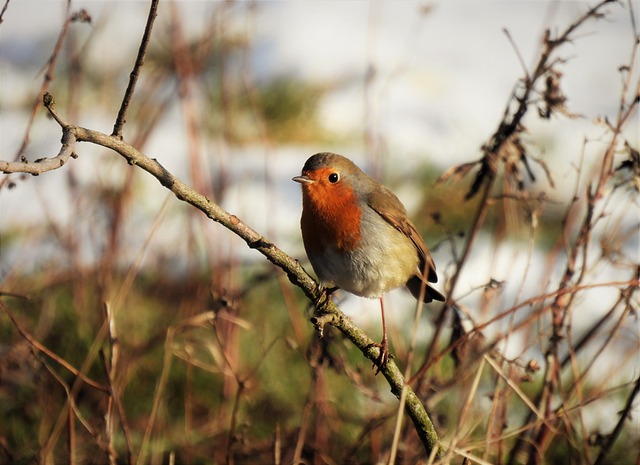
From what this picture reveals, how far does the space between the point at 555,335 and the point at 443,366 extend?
1670 mm

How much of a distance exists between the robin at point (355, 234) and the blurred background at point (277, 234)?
17 centimetres

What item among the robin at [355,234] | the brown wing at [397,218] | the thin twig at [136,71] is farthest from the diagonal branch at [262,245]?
the brown wing at [397,218]

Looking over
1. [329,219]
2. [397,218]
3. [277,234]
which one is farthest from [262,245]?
[277,234]

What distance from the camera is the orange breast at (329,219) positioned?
2.59 metres

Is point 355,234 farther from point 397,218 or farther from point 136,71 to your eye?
point 136,71

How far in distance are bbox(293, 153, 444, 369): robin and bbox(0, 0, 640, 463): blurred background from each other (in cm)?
17

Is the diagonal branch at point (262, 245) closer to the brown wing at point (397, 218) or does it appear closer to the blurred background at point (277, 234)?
the blurred background at point (277, 234)

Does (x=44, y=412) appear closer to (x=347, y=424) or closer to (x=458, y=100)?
(x=347, y=424)

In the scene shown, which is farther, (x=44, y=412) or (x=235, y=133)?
(x=235, y=133)

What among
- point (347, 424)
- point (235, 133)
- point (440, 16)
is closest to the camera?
point (347, 424)

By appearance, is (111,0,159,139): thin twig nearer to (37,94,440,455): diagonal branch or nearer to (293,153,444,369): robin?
(37,94,440,455): diagonal branch

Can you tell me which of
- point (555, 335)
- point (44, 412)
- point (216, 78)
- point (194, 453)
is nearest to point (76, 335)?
point (44, 412)

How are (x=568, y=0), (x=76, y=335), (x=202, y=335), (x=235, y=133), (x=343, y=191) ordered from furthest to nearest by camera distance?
(x=568, y=0) < (x=235, y=133) < (x=202, y=335) < (x=76, y=335) < (x=343, y=191)

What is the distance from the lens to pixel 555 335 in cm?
253
